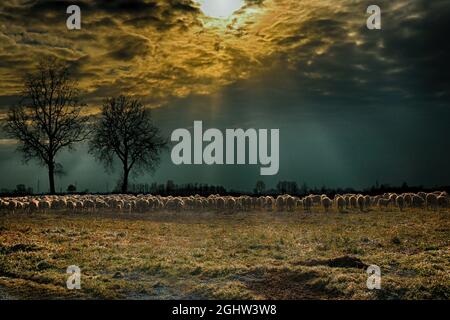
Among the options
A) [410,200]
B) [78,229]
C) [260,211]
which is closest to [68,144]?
[260,211]

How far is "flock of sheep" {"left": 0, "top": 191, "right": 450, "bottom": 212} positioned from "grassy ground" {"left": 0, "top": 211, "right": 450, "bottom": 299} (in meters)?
11.0

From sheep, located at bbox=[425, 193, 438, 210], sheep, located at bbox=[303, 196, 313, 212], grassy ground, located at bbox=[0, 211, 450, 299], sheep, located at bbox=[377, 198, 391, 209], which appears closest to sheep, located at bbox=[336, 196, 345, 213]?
sheep, located at bbox=[303, 196, 313, 212]

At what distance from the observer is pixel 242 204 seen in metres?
39.7

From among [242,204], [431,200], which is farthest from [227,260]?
[431,200]

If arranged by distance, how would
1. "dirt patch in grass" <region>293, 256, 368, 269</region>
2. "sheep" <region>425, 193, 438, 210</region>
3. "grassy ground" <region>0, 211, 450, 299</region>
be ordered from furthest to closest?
"sheep" <region>425, 193, 438, 210</region>, "dirt patch in grass" <region>293, 256, 368, 269</region>, "grassy ground" <region>0, 211, 450, 299</region>

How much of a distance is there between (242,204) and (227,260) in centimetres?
2386

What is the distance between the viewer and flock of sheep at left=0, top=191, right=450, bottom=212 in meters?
37.8

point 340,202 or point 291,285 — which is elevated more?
point 340,202

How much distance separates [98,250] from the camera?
59.2ft

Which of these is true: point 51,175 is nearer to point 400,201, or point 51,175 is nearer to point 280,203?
point 280,203

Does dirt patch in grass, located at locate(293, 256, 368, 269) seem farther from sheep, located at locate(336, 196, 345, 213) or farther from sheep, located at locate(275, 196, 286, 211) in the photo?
sheep, located at locate(336, 196, 345, 213)
